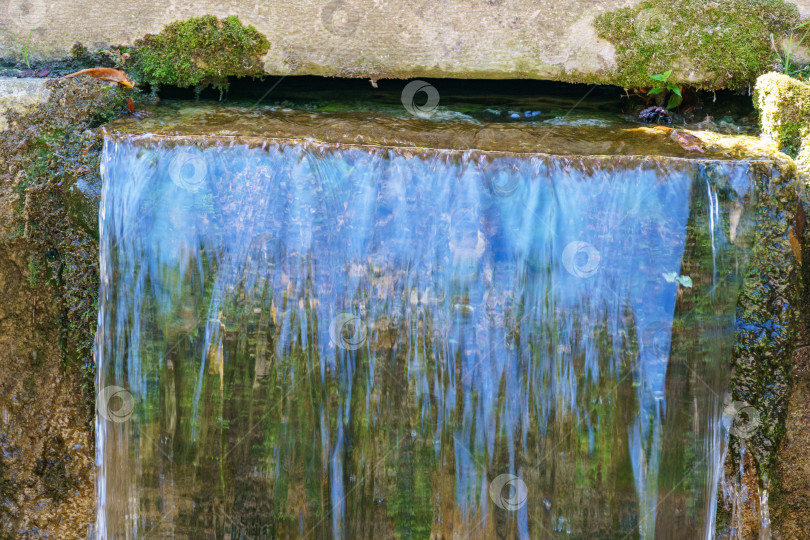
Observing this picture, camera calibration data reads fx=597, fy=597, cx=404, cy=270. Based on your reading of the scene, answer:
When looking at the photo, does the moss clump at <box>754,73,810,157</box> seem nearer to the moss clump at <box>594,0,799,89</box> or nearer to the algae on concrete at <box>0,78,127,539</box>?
the moss clump at <box>594,0,799,89</box>

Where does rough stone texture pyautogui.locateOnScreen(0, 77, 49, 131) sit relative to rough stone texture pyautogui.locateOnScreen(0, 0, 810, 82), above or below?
below

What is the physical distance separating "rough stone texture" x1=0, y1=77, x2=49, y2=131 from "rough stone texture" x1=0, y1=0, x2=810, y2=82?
0.85 ft

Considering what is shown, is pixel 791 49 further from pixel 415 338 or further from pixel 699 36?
pixel 415 338

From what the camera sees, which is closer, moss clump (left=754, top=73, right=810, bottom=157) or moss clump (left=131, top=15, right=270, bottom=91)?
moss clump (left=754, top=73, right=810, bottom=157)

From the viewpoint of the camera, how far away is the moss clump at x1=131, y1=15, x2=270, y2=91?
9.73ft

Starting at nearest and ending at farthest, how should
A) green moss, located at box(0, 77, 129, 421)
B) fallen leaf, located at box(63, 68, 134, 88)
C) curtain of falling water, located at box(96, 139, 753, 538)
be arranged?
curtain of falling water, located at box(96, 139, 753, 538), green moss, located at box(0, 77, 129, 421), fallen leaf, located at box(63, 68, 134, 88)

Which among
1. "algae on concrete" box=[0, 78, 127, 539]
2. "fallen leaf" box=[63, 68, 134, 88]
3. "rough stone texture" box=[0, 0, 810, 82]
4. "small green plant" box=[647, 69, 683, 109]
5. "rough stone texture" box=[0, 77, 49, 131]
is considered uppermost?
"rough stone texture" box=[0, 0, 810, 82]

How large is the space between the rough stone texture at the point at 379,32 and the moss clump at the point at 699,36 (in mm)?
82

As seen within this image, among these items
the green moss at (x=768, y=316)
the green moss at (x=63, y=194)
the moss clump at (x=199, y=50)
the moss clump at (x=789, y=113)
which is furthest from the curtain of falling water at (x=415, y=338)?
the moss clump at (x=199, y=50)

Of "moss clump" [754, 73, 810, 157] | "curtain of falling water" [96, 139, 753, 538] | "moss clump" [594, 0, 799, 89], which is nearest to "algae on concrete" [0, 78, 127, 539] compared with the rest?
"curtain of falling water" [96, 139, 753, 538]

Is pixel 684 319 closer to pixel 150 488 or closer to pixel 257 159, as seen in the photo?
pixel 257 159

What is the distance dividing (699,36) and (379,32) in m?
1.57

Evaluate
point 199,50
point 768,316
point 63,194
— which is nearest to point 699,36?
point 768,316

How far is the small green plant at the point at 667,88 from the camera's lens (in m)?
2.92
